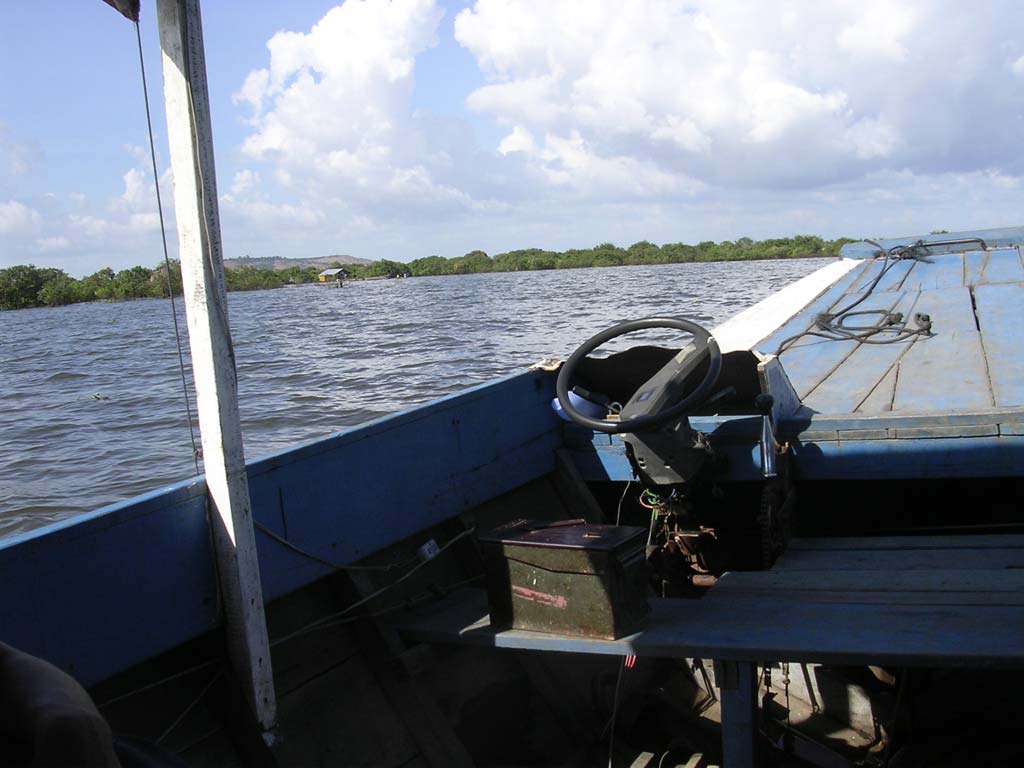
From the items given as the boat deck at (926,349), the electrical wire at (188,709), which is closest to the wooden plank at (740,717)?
the electrical wire at (188,709)

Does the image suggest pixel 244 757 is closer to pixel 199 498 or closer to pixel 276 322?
pixel 199 498

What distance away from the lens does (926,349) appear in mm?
5332

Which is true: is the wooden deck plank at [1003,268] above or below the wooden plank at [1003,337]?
above

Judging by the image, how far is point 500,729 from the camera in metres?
3.16

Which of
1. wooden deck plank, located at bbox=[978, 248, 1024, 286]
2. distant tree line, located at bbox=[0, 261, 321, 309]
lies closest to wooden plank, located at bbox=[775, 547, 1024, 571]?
wooden deck plank, located at bbox=[978, 248, 1024, 286]

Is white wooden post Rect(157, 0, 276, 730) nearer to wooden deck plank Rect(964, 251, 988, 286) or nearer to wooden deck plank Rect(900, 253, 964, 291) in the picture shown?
wooden deck plank Rect(900, 253, 964, 291)

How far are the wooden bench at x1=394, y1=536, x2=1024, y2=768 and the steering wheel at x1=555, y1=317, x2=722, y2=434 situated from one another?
0.59 meters

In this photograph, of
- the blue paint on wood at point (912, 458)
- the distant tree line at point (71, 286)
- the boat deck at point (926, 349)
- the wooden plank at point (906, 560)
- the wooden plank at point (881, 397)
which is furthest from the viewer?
the distant tree line at point (71, 286)

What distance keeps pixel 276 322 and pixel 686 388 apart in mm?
21554

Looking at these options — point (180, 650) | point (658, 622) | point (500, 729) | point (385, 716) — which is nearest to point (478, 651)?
point (500, 729)

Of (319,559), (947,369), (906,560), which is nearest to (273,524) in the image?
(319,559)

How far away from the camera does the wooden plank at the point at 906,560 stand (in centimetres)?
296

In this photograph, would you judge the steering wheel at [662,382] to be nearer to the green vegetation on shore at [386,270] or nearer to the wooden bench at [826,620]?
the wooden bench at [826,620]

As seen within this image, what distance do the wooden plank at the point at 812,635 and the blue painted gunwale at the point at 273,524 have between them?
1.83 ft
